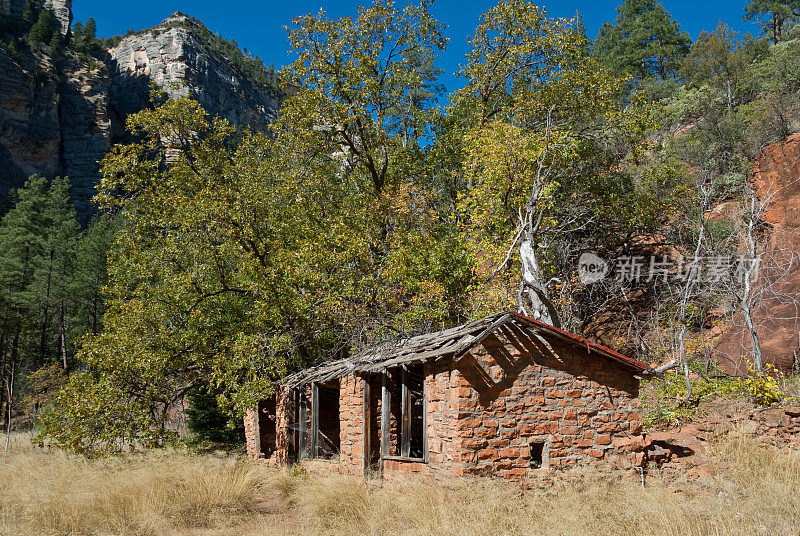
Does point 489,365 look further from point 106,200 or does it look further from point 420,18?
point 420,18

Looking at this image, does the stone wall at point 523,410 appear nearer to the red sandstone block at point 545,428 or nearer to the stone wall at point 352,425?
the red sandstone block at point 545,428

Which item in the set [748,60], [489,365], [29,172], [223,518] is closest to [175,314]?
[223,518]

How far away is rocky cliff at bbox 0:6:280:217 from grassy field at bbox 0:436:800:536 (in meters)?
37.9

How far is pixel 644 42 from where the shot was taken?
3616cm

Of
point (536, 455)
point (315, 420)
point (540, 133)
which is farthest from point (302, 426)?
point (540, 133)

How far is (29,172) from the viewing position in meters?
49.2

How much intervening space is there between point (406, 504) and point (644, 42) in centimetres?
3773

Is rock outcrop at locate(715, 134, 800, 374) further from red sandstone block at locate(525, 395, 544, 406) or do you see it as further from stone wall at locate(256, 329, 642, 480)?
red sandstone block at locate(525, 395, 544, 406)

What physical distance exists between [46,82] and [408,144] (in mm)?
52720

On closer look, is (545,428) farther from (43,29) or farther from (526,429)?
(43,29)

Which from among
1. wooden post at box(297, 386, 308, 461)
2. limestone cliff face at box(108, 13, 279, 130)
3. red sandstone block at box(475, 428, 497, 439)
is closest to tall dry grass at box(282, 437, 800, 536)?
red sandstone block at box(475, 428, 497, 439)

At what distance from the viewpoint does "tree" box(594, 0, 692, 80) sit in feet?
115

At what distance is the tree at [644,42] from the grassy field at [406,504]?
31.0 meters

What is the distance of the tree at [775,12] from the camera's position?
36906mm
